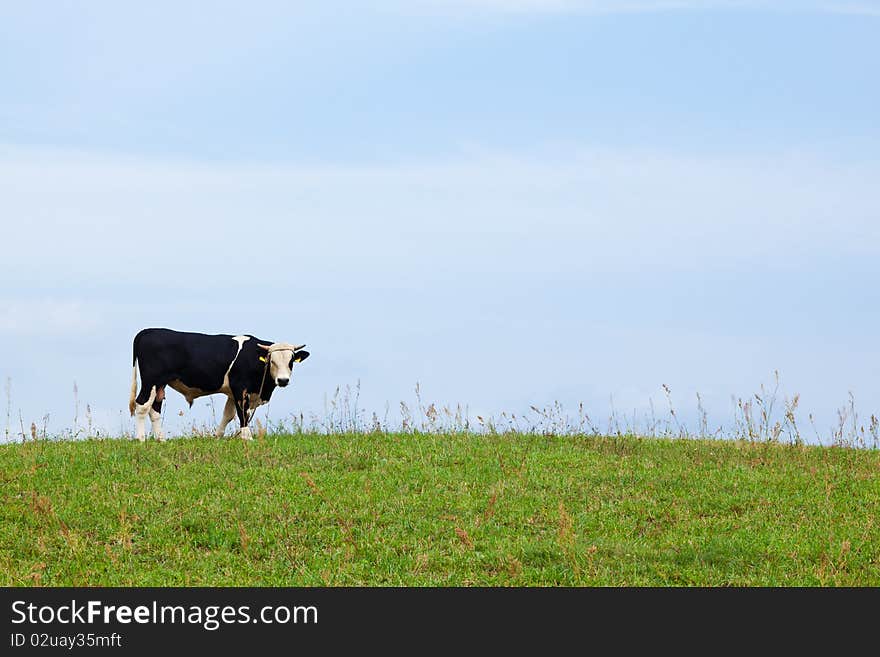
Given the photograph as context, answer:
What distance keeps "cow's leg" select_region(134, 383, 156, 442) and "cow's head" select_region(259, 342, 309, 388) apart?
212cm

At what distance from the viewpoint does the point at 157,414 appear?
19.7 m

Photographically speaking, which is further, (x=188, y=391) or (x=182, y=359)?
(x=188, y=391)

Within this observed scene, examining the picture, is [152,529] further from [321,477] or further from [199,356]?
[199,356]

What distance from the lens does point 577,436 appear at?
63.8 ft

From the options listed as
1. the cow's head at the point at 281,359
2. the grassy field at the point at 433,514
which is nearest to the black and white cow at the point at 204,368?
the cow's head at the point at 281,359

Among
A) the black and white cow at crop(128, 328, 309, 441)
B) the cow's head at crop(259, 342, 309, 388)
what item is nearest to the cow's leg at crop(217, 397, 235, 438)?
the black and white cow at crop(128, 328, 309, 441)

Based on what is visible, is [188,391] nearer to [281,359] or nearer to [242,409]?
[242,409]

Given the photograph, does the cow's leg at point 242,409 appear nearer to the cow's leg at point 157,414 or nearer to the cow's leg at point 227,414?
the cow's leg at point 227,414

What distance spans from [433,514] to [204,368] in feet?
25.4

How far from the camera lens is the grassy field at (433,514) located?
11695mm

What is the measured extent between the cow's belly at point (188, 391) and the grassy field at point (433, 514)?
1.65 metres

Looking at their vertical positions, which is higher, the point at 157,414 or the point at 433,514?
the point at 157,414

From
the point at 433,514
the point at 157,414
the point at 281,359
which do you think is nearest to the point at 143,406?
the point at 157,414
